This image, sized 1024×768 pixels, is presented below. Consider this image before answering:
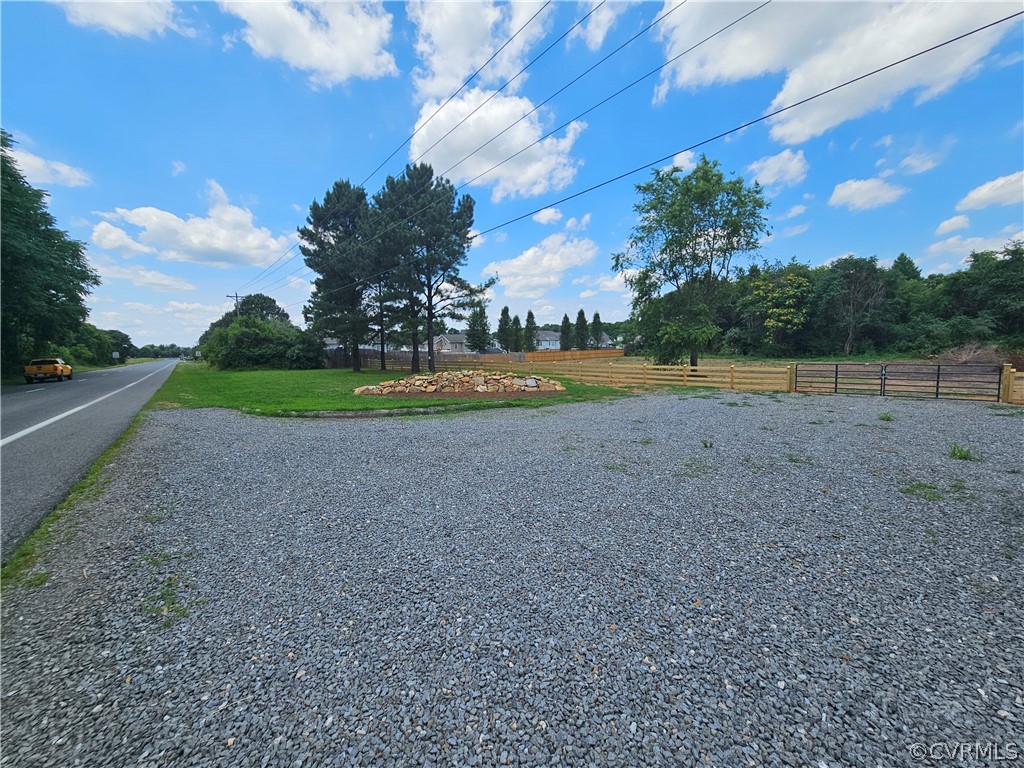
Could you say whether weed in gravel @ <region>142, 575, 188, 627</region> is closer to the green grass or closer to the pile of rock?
the green grass

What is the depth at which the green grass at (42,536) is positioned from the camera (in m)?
2.75

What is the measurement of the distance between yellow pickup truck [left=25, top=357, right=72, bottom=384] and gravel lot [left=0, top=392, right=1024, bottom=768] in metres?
23.4

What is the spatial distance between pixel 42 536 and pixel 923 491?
839cm

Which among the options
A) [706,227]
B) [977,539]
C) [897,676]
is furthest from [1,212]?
[706,227]

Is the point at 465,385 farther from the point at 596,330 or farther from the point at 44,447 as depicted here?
the point at 596,330

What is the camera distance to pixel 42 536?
10.9 feet

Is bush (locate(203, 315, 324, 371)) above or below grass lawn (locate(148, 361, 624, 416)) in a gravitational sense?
above

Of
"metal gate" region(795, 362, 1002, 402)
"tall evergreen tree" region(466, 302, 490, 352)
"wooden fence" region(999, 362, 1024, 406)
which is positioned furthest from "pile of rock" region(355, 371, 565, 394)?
"tall evergreen tree" region(466, 302, 490, 352)

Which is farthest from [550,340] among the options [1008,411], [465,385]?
[1008,411]

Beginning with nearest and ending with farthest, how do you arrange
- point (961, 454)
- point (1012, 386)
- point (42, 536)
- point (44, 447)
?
point (42, 536) < point (961, 454) < point (44, 447) < point (1012, 386)

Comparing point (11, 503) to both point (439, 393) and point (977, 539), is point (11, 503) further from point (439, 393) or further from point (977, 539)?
point (439, 393)

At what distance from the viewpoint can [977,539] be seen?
10.6ft

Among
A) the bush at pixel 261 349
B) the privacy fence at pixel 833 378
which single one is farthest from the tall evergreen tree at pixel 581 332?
the privacy fence at pixel 833 378

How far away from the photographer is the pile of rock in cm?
1414
